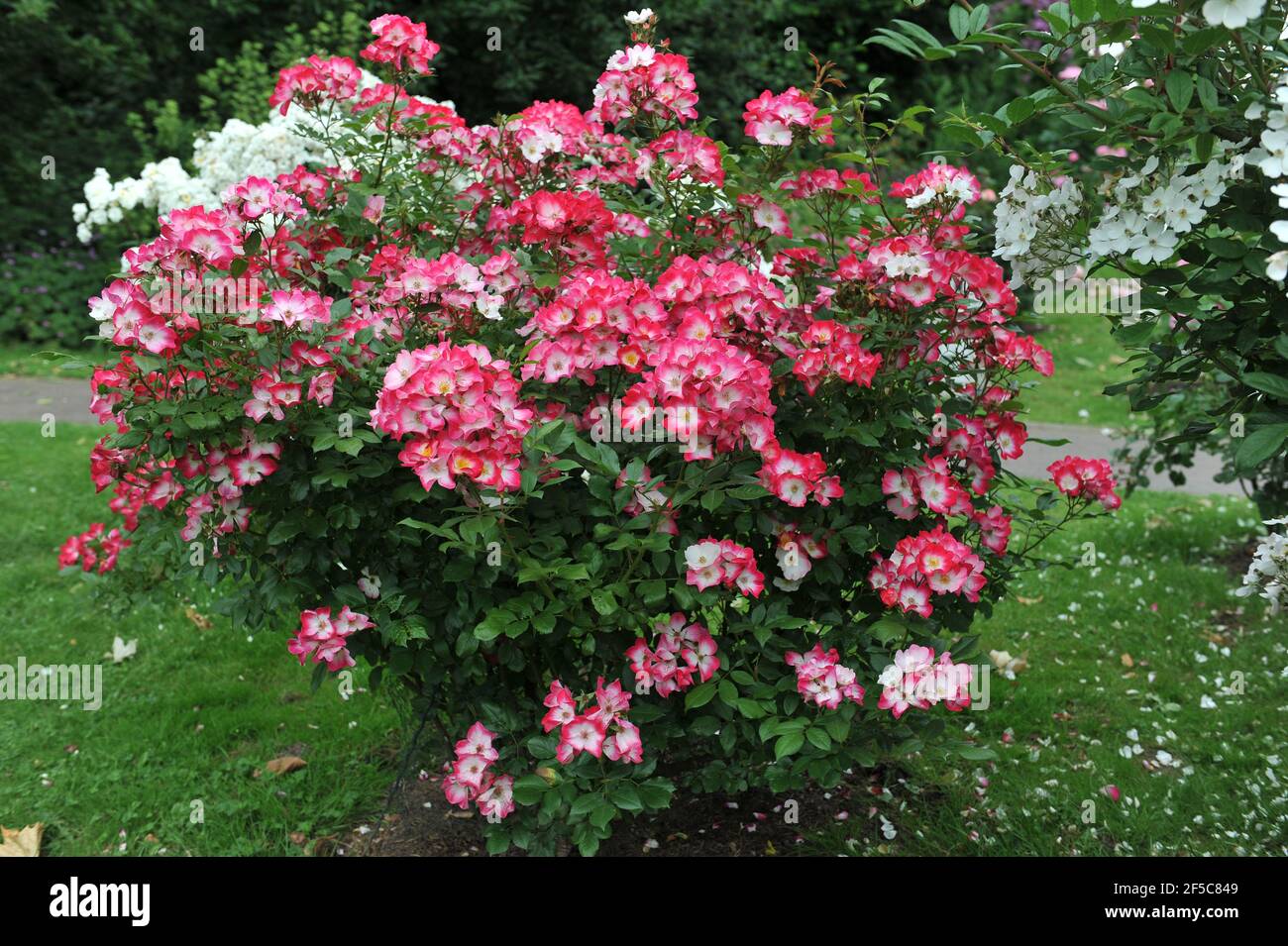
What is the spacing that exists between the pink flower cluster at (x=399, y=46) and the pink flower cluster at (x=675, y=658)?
4.70 feet

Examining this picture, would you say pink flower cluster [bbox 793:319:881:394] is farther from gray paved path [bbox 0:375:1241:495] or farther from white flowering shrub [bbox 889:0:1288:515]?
gray paved path [bbox 0:375:1241:495]

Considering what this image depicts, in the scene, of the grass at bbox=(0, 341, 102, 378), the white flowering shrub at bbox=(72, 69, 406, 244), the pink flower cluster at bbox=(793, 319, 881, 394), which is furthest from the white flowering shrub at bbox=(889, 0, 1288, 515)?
the grass at bbox=(0, 341, 102, 378)

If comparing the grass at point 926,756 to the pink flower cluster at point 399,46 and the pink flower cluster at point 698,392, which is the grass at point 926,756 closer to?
the pink flower cluster at point 698,392

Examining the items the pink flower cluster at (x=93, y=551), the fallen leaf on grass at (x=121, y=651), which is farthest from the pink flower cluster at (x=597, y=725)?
the fallen leaf on grass at (x=121, y=651)

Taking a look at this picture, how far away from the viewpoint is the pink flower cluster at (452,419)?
2004 mm

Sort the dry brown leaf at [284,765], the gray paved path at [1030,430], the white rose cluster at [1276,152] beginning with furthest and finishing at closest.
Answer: the gray paved path at [1030,430] < the dry brown leaf at [284,765] < the white rose cluster at [1276,152]

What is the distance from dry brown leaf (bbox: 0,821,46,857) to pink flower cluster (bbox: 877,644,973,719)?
2.14 meters

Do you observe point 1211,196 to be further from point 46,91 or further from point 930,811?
point 46,91

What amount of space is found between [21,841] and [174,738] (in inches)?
22.5

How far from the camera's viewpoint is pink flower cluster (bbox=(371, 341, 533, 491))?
2.00 metres

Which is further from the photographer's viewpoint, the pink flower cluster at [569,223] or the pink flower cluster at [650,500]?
the pink flower cluster at [569,223]

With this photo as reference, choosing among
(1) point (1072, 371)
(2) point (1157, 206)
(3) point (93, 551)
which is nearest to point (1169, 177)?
(2) point (1157, 206)

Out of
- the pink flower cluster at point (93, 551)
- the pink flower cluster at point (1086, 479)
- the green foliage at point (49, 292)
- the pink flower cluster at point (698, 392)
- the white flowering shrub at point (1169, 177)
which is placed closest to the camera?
the white flowering shrub at point (1169, 177)

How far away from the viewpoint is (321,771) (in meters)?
3.18
